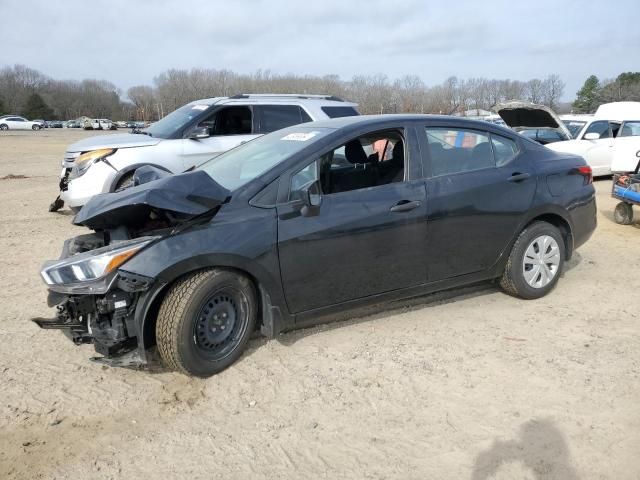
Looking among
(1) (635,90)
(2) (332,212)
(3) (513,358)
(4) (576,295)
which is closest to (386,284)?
(2) (332,212)

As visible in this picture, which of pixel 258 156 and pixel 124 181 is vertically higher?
pixel 258 156

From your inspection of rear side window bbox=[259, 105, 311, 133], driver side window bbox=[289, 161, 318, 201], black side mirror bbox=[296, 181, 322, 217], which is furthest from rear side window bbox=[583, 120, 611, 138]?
black side mirror bbox=[296, 181, 322, 217]

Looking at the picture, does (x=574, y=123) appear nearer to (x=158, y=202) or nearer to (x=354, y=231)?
(x=354, y=231)

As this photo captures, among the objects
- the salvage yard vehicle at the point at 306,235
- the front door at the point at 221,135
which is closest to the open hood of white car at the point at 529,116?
the front door at the point at 221,135

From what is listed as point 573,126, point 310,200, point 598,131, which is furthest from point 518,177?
point 573,126

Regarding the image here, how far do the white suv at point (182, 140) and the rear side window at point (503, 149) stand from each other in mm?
4315

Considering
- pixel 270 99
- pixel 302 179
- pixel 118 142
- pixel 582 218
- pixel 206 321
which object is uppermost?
pixel 270 99

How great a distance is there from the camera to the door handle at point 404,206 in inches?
161

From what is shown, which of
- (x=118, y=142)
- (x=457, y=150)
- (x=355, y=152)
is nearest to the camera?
(x=355, y=152)

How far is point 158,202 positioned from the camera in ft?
11.1

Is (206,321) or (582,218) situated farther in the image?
(582,218)

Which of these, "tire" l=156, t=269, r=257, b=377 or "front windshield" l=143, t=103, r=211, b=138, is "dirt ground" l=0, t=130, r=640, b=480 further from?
"front windshield" l=143, t=103, r=211, b=138

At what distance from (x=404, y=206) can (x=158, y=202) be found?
5.99 ft

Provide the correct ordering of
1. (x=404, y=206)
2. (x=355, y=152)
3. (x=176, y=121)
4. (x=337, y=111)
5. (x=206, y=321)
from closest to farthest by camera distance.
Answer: (x=206, y=321)
(x=404, y=206)
(x=355, y=152)
(x=176, y=121)
(x=337, y=111)
